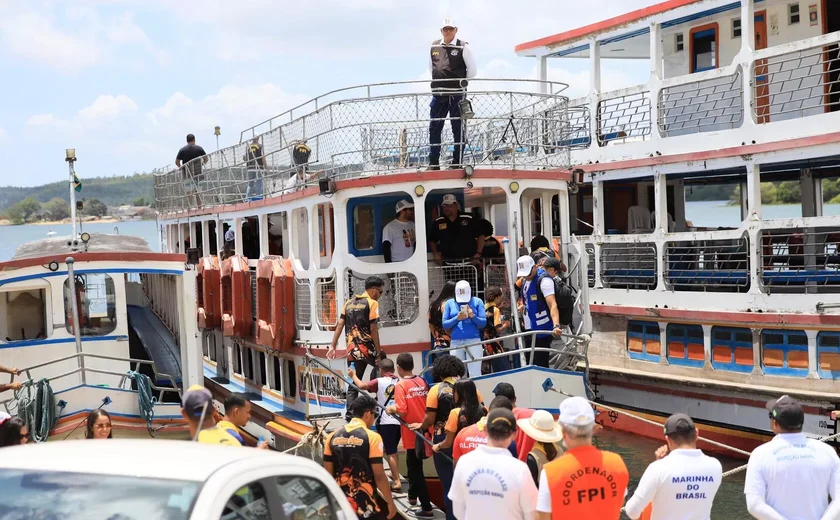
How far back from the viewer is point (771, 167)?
54.1 feet

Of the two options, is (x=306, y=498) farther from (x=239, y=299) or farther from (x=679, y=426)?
(x=239, y=299)

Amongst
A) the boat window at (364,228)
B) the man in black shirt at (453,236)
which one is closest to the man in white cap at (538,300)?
the man in black shirt at (453,236)

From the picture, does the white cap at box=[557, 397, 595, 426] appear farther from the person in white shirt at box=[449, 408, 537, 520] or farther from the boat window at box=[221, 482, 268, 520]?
the boat window at box=[221, 482, 268, 520]

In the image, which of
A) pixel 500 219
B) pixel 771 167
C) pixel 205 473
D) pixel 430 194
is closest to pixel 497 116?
pixel 430 194

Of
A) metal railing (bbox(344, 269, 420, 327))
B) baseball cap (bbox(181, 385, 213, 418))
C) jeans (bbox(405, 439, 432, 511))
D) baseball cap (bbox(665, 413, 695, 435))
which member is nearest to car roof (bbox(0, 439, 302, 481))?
baseball cap (bbox(181, 385, 213, 418))

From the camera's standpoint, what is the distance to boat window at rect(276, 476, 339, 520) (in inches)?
187

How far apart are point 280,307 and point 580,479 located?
843cm

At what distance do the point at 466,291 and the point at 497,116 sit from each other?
287cm

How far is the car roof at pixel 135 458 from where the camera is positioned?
4438mm

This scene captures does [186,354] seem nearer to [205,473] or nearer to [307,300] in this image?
[307,300]

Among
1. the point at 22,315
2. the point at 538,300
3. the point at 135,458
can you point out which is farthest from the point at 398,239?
the point at 135,458

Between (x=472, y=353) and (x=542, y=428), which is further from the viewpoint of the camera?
(x=472, y=353)

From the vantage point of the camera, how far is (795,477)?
19.0ft

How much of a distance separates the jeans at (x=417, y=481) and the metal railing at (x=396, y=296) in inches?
114
